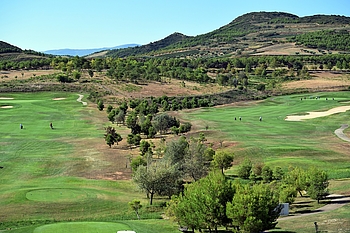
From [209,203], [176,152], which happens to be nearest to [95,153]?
[176,152]

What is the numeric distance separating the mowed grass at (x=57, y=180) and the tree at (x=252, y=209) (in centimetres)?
744

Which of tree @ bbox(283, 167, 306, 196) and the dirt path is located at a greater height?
tree @ bbox(283, 167, 306, 196)

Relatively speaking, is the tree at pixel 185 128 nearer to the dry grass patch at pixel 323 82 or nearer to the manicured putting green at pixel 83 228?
the manicured putting green at pixel 83 228

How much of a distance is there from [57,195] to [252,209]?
22965mm

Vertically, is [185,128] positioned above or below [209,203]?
below

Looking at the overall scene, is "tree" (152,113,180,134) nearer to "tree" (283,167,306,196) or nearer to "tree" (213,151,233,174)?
"tree" (213,151,233,174)

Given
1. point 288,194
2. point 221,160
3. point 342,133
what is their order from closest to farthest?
1. point 288,194
2. point 221,160
3. point 342,133

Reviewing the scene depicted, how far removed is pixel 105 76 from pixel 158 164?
393 feet

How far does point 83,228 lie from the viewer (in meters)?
32.9

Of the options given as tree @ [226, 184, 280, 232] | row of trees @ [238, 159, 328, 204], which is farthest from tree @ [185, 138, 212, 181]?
tree @ [226, 184, 280, 232]

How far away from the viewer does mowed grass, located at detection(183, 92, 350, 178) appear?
206 ft

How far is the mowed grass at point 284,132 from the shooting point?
2469 inches

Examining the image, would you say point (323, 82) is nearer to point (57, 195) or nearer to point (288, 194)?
point (288, 194)

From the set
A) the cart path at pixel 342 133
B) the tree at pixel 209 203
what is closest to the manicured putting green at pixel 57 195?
the tree at pixel 209 203
